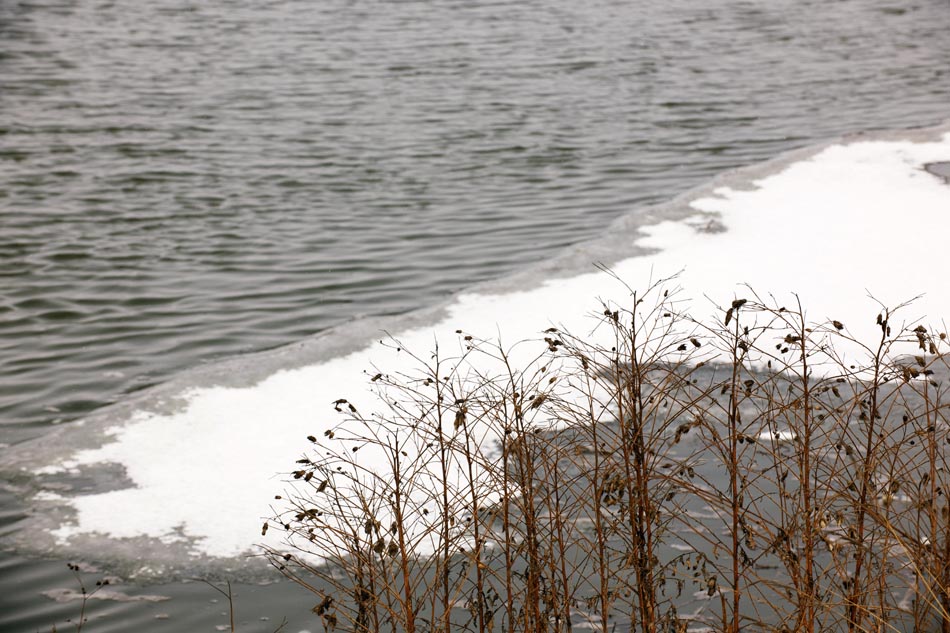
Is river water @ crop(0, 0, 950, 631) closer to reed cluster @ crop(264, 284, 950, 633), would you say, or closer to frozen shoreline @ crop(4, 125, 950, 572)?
frozen shoreline @ crop(4, 125, 950, 572)

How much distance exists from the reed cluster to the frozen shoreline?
286 millimetres

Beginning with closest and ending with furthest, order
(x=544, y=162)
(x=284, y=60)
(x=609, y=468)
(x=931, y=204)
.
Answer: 1. (x=609, y=468)
2. (x=931, y=204)
3. (x=544, y=162)
4. (x=284, y=60)

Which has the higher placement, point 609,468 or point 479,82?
point 479,82

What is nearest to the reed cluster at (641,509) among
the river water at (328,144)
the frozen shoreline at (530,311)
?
the frozen shoreline at (530,311)

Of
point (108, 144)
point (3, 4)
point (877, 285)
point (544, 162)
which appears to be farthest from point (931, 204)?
point (3, 4)

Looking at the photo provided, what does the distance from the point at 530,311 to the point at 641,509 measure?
144 inches

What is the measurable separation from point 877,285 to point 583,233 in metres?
2.37

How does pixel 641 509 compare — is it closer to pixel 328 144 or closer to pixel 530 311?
pixel 530 311

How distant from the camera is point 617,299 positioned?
6.90m

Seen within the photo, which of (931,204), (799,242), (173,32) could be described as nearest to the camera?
(799,242)

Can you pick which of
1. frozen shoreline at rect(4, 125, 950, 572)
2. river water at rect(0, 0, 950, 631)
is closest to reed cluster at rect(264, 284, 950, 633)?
frozen shoreline at rect(4, 125, 950, 572)

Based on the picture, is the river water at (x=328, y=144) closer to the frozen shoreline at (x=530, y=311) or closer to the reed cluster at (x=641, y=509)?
the frozen shoreline at (x=530, y=311)

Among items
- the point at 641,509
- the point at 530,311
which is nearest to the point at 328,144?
the point at 530,311

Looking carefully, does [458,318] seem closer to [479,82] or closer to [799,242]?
[799,242]
